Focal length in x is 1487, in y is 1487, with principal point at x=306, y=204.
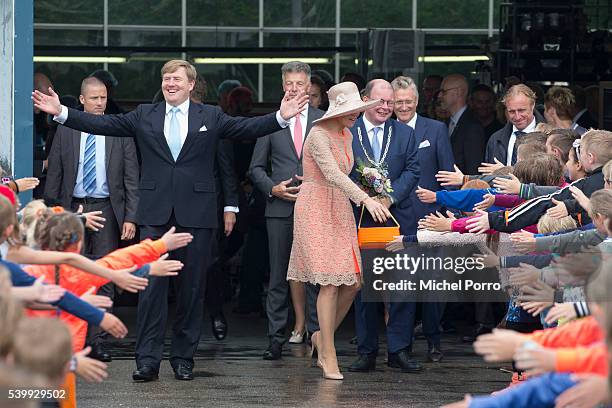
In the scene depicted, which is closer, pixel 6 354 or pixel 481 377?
pixel 6 354

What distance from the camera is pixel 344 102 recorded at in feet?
31.0

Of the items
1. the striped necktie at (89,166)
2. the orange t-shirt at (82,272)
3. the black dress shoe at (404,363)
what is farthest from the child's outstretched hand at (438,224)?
the striped necktie at (89,166)

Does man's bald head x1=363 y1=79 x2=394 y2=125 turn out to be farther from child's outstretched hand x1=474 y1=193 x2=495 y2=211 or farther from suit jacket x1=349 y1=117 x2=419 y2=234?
child's outstretched hand x1=474 y1=193 x2=495 y2=211

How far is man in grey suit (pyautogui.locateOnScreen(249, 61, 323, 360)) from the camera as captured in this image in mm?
10328

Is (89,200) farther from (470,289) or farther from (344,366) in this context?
(470,289)

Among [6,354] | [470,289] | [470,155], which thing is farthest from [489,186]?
[6,354]

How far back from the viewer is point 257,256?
12.8 meters

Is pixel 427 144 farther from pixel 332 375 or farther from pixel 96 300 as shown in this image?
pixel 96 300

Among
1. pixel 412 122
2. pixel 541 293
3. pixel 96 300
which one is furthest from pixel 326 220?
pixel 96 300

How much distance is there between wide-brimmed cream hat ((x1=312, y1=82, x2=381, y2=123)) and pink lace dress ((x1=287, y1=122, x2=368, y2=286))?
137mm

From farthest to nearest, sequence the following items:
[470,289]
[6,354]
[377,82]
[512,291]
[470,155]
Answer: [470,155], [377,82], [470,289], [512,291], [6,354]

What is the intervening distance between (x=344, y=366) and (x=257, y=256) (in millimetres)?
2885

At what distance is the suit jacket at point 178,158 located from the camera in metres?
9.38

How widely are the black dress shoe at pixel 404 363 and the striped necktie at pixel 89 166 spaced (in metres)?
2.39
